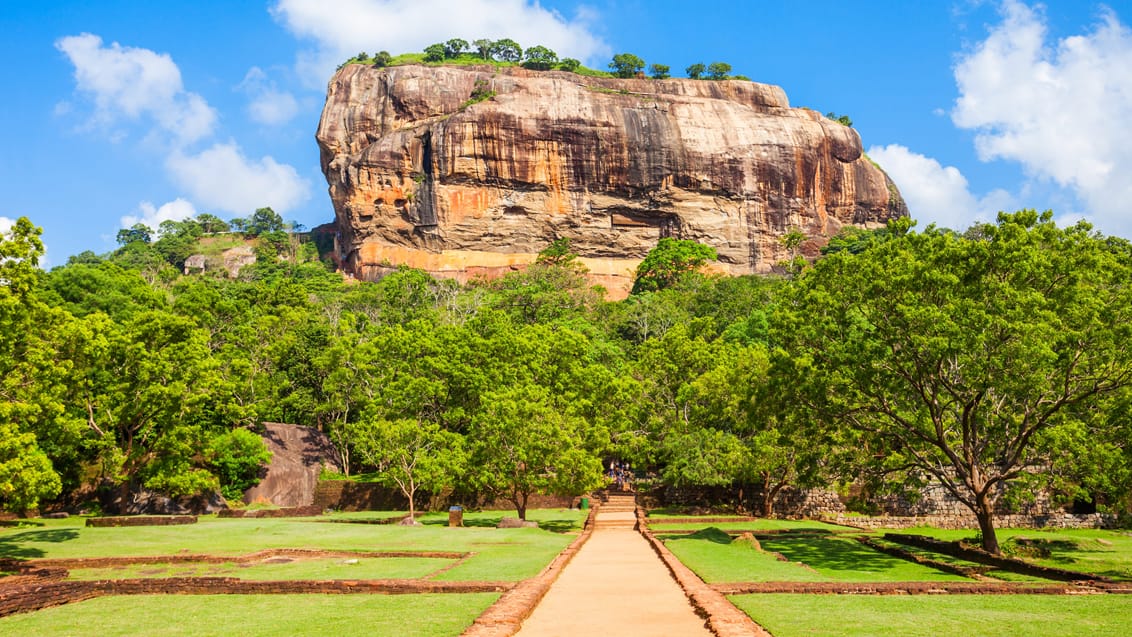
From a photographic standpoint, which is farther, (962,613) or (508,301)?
(508,301)

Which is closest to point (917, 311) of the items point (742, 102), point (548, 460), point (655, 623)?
point (655, 623)

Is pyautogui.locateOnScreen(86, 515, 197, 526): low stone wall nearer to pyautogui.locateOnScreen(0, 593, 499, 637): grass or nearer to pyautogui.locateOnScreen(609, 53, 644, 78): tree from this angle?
pyautogui.locateOnScreen(0, 593, 499, 637): grass

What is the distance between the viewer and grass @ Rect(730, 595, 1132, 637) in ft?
31.3

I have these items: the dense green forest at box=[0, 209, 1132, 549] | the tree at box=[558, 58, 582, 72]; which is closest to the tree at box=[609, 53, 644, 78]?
the tree at box=[558, 58, 582, 72]

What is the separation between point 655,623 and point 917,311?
1154cm

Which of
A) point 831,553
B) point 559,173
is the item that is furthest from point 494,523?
point 559,173

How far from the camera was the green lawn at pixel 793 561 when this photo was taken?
1504cm

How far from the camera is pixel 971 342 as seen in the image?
58.6ft

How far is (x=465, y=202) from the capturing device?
88875 millimetres

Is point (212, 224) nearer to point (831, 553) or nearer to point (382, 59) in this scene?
point (382, 59)

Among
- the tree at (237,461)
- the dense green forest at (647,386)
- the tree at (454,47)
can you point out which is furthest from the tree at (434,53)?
the tree at (237,461)

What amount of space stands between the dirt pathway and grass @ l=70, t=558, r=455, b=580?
3143 millimetres

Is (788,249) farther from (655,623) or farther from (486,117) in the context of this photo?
(655,623)

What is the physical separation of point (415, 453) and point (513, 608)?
20.9 m
